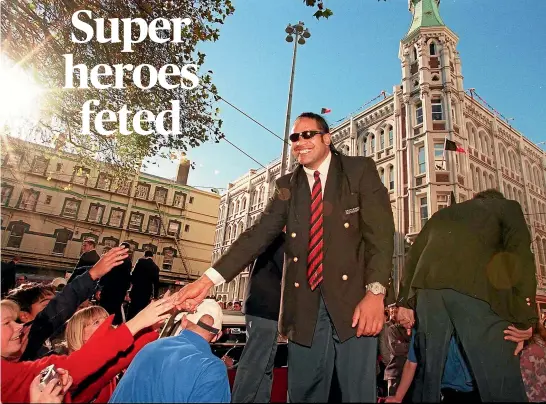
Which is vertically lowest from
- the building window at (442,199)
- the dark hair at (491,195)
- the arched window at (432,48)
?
the dark hair at (491,195)

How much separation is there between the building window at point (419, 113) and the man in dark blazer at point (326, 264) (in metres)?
26.5

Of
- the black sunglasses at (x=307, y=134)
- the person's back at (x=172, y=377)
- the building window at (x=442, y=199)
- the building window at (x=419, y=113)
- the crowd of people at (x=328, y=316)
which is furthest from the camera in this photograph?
the building window at (x=419, y=113)

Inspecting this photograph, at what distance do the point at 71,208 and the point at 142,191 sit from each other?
7471mm

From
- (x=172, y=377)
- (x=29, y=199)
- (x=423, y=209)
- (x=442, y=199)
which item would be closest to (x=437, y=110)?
(x=442, y=199)

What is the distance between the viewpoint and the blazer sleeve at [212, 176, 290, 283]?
2.45 m

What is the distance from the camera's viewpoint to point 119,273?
7.88m

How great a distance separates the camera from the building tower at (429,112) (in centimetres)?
2342

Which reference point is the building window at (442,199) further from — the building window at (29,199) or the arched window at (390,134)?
the building window at (29,199)

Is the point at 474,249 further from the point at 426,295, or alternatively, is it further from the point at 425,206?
the point at 425,206

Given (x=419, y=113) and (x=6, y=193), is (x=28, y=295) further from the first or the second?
(x=6, y=193)

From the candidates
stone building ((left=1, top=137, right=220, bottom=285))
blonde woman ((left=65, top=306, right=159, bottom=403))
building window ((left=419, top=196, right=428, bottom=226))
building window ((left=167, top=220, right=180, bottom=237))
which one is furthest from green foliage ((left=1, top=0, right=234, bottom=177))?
building window ((left=167, top=220, right=180, bottom=237))

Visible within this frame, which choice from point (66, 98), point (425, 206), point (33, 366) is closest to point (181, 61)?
point (66, 98)

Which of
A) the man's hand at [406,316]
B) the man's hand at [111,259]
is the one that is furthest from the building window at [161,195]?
the man's hand at [406,316]

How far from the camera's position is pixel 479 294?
2.37m
